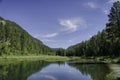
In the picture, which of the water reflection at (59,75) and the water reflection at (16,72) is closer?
the water reflection at (59,75)

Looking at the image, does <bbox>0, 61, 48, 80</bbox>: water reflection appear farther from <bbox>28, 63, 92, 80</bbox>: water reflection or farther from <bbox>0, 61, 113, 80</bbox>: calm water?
<bbox>28, 63, 92, 80</bbox>: water reflection

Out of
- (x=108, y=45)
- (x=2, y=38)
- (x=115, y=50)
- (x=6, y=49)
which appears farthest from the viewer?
(x=2, y=38)

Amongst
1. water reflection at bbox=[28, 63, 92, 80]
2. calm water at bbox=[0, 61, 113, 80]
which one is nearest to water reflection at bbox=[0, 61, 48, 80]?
calm water at bbox=[0, 61, 113, 80]

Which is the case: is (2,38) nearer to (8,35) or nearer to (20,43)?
(8,35)

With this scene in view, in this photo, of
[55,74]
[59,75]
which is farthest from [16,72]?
[59,75]

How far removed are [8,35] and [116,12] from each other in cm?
12330

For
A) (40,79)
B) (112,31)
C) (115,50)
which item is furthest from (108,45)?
(40,79)

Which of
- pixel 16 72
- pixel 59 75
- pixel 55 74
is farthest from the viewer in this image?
pixel 16 72

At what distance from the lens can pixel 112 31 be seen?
234 feet

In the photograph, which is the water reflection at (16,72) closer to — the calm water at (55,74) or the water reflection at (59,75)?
the calm water at (55,74)

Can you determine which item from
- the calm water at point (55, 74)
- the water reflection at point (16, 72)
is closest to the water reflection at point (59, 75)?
the calm water at point (55, 74)

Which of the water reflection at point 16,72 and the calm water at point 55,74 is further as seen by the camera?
the water reflection at point 16,72

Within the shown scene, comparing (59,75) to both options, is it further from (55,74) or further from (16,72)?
(16,72)

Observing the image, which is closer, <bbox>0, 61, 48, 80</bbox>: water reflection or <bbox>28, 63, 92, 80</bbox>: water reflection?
<bbox>28, 63, 92, 80</bbox>: water reflection
